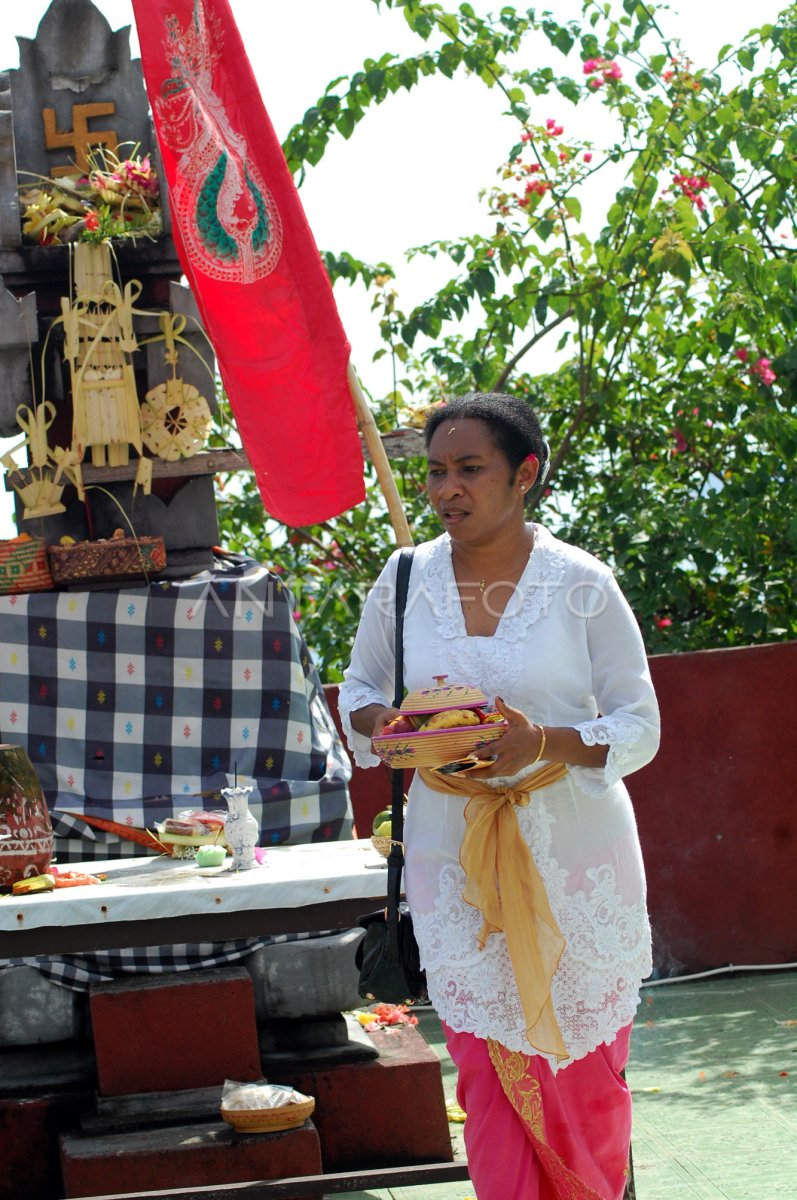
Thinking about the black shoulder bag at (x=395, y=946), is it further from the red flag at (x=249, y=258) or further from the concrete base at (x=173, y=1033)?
the red flag at (x=249, y=258)

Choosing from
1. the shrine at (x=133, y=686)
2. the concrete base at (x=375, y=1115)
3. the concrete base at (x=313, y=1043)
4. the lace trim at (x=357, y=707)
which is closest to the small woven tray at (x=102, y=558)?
the shrine at (x=133, y=686)

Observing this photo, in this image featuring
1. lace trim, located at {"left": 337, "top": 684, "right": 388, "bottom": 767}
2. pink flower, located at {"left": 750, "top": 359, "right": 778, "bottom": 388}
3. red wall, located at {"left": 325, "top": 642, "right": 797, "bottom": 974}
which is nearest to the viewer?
lace trim, located at {"left": 337, "top": 684, "right": 388, "bottom": 767}

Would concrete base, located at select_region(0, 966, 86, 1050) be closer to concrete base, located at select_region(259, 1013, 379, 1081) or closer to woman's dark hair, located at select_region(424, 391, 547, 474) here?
concrete base, located at select_region(259, 1013, 379, 1081)

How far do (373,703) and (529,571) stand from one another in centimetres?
42

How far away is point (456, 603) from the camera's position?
2.99 metres

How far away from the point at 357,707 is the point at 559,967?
65cm

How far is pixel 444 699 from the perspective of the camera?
273 cm

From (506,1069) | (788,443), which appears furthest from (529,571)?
(788,443)

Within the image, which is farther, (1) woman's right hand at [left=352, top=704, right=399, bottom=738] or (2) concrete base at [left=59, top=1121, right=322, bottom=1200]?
(2) concrete base at [left=59, top=1121, right=322, bottom=1200]

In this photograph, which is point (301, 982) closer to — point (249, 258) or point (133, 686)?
point (133, 686)

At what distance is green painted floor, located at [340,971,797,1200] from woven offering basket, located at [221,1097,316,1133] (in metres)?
0.47

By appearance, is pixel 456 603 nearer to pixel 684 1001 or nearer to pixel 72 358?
pixel 72 358

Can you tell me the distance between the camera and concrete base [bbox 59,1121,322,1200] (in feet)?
12.5

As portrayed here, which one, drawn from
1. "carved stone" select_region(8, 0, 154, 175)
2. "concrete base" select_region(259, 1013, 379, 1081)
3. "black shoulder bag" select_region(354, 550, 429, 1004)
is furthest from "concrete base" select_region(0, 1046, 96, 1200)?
"carved stone" select_region(8, 0, 154, 175)
